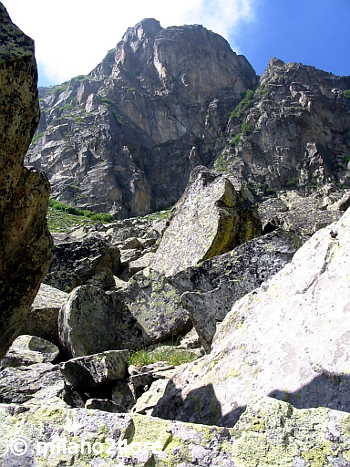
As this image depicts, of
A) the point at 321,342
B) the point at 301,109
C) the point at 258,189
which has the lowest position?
the point at 321,342

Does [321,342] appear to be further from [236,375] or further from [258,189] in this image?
[258,189]

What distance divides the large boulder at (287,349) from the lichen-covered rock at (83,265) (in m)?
6.62

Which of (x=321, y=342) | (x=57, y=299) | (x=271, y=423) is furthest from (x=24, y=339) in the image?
(x=271, y=423)

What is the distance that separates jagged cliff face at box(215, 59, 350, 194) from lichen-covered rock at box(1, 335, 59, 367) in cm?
10221

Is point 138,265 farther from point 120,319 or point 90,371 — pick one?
point 90,371

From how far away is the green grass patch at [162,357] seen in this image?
688 centimetres

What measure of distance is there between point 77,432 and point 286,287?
9.73ft

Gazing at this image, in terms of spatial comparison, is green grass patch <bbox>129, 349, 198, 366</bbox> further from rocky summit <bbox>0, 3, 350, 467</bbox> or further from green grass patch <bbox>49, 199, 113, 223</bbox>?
green grass patch <bbox>49, 199, 113, 223</bbox>

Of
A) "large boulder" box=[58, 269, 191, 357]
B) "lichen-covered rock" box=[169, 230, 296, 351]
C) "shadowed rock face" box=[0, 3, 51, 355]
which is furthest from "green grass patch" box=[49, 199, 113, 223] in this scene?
"shadowed rock face" box=[0, 3, 51, 355]

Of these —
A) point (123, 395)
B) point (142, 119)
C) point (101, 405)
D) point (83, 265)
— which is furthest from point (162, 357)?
point (142, 119)

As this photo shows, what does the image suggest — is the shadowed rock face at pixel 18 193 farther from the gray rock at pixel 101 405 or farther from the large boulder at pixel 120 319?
the large boulder at pixel 120 319

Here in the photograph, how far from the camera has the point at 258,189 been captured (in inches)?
4350

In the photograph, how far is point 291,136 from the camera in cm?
12081

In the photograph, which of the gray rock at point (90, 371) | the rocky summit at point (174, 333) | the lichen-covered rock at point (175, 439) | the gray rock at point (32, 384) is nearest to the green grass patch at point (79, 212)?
the rocky summit at point (174, 333)
